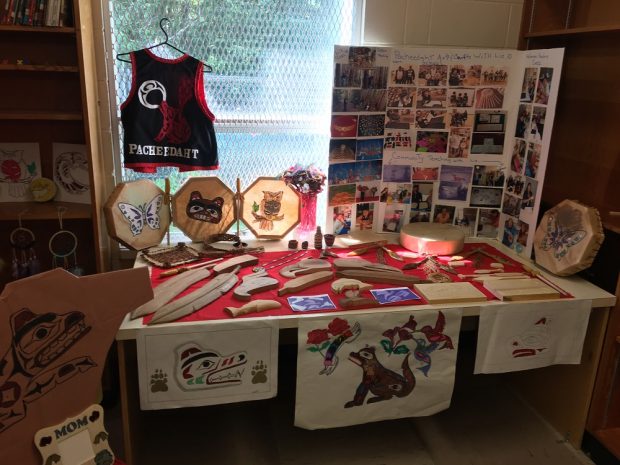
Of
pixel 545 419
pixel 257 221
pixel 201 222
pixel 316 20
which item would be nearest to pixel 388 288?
pixel 257 221

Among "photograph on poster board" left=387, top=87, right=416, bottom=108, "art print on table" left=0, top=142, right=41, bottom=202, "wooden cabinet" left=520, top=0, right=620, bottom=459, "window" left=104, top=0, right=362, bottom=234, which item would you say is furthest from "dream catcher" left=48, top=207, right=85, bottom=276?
"wooden cabinet" left=520, top=0, right=620, bottom=459

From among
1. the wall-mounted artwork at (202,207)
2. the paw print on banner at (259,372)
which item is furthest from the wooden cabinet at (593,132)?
the wall-mounted artwork at (202,207)

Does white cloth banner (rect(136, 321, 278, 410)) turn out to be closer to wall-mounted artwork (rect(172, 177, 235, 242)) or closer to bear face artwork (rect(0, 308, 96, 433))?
bear face artwork (rect(0, 308, 96, 433))

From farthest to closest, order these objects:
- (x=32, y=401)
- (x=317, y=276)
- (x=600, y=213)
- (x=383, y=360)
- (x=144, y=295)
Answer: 1. (x=600, y=213)
2. (x=317, y=276)
3. (x=383, y=360)
4. (x=144, y=295)
5. (x=32, y=401)

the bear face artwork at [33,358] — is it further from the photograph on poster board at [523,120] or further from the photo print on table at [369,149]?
the photograph on poster board at [523,120]

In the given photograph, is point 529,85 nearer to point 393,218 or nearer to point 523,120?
point 523,120

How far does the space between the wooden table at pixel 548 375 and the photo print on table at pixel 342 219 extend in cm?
8

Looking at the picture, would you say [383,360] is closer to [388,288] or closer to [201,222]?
[388,288]

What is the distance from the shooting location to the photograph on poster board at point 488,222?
8.53ft

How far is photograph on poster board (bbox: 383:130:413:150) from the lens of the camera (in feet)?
8.13

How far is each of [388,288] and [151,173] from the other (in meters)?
1.12

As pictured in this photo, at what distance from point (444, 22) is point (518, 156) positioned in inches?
26.8

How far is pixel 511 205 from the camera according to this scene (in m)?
2.50

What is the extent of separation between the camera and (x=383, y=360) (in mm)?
1934
